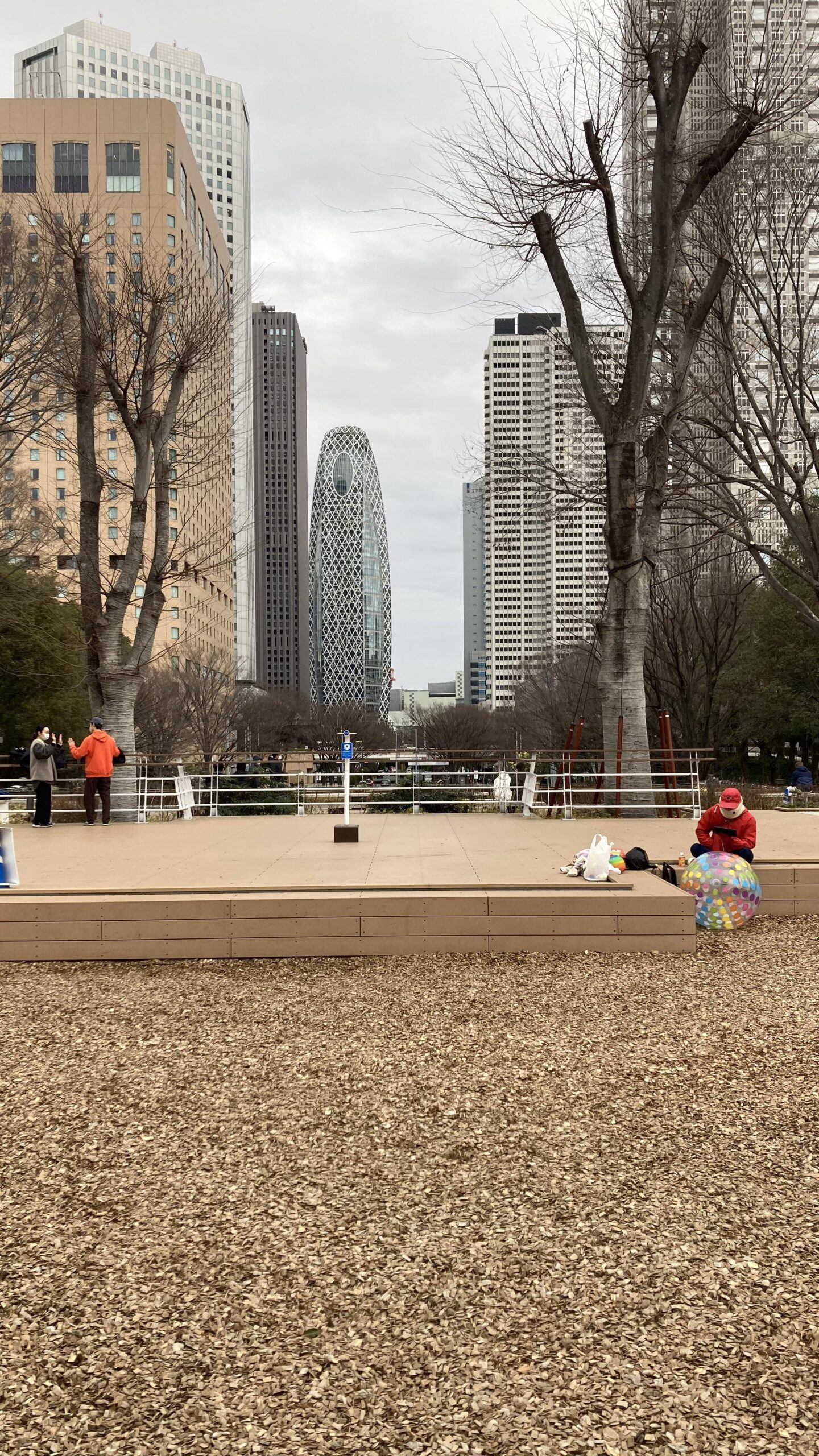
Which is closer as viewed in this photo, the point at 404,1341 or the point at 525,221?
the point at 404,1341

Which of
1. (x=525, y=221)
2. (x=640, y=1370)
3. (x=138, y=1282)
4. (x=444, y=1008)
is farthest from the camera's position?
(x=525, y=221)

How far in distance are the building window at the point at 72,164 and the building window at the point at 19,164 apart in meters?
2.20

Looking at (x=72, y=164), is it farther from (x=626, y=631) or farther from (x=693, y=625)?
(x=626, y=631)

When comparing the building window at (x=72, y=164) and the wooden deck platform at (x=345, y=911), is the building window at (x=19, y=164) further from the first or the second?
the wooden deck platform at (x=345, y=911)

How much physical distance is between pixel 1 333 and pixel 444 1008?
1675 centimetres

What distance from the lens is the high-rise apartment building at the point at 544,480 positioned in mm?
19719

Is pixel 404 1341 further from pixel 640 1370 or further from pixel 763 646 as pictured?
pixel 763 646

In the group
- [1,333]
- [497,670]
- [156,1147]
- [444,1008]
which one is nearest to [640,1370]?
[156,1147]

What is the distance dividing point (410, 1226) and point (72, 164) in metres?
112

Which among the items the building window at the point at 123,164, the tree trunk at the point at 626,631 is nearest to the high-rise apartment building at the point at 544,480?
the tree trunk at the point at 626,631

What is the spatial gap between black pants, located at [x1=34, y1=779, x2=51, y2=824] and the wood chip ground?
30.5ft

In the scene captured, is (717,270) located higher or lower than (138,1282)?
higher

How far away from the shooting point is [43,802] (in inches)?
610

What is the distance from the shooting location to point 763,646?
40.2 metres
